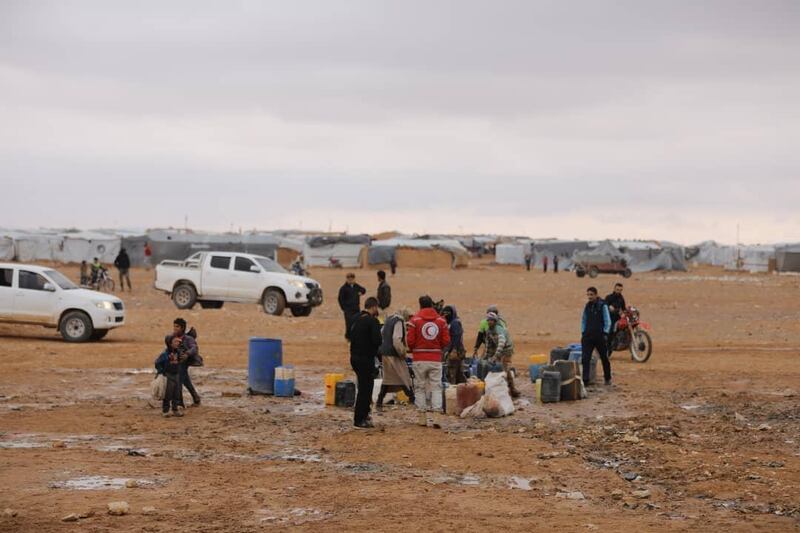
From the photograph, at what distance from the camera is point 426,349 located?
48.2 feet

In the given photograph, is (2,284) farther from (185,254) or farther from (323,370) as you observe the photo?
(185,254)

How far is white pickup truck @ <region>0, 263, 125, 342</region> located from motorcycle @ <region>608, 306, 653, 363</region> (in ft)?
37.4

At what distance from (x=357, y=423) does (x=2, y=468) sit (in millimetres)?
4596

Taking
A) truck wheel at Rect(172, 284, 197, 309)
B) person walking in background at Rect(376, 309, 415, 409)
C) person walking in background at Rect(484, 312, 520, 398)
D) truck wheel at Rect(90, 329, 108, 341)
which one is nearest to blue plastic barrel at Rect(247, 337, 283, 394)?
person walking in background at Rect(376, 309, 415, 409)

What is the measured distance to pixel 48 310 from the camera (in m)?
24.9

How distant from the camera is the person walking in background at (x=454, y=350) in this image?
16750 mm

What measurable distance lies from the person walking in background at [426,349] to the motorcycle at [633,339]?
24.3 feet

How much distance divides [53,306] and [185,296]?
791 cm

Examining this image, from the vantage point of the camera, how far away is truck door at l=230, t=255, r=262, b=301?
32.1 metres

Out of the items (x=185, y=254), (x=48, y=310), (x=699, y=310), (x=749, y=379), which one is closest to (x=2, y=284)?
(x=48, y=310)

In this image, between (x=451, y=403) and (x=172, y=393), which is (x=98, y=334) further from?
(x=451, y=403)

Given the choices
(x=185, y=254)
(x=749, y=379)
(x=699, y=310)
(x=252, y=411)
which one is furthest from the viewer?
(x=185, y=254)

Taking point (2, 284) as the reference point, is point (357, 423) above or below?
below

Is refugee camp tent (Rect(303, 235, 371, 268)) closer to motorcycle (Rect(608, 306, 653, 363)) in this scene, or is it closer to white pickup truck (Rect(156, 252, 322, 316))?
white pickup truck (Rect(156, 252, 322, 316))
